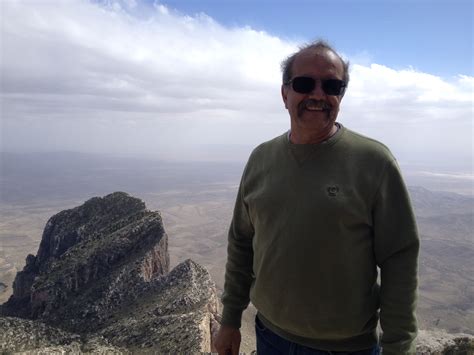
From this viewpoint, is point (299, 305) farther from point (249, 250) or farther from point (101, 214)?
point (101, 214)

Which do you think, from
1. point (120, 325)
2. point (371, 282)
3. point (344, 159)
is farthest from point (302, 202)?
point (120, 325)

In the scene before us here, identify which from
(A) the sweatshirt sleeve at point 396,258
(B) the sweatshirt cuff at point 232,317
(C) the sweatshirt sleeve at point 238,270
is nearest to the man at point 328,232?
(A) the sweatshirt sleeve at point 396,258

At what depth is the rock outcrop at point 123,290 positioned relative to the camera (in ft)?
79.2

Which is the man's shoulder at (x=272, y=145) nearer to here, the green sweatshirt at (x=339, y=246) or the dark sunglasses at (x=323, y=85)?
the green sweatshirt at (x=339, y=246)

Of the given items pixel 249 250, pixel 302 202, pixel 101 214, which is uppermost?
pixel 302 202

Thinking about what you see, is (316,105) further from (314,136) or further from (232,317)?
(232,317)

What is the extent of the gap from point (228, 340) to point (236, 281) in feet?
2.78

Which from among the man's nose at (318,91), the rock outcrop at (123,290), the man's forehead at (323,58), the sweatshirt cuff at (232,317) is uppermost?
the man's forehead at (323,58)

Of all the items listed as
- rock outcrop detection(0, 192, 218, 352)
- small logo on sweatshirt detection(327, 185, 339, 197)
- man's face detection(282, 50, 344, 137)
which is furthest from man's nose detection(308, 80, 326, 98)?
rock outcrop detection(0, 192, 218, 352)

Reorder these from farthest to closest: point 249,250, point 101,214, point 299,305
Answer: point 101,214 < point 249,250 < point 299,305

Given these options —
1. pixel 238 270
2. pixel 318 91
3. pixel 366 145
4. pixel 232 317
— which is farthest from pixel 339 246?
pixel 232 317

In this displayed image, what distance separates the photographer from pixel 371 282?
4387mm

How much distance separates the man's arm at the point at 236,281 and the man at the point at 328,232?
28.3 inches

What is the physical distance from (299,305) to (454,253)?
587 ft
